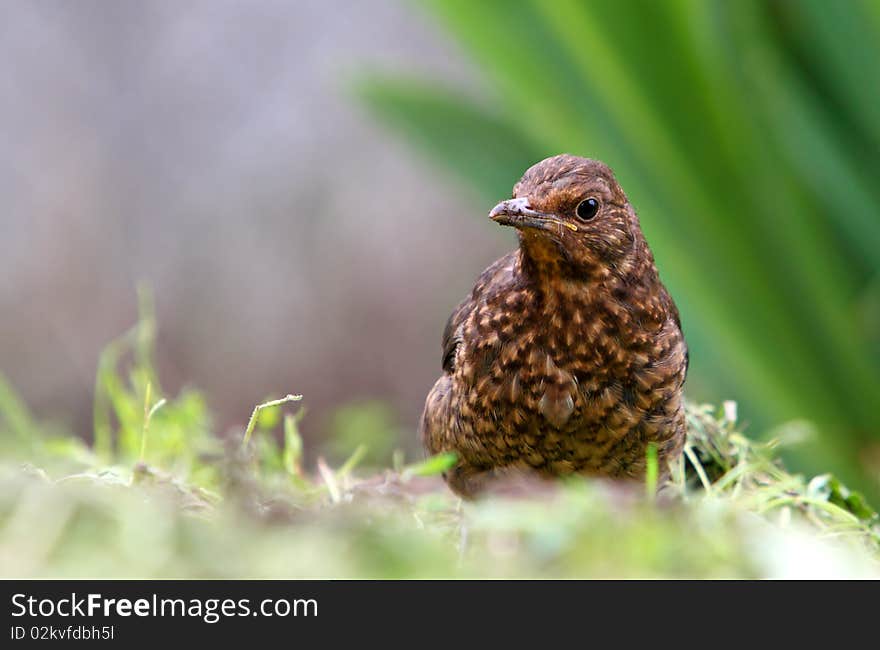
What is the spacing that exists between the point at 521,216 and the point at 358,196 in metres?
3.64

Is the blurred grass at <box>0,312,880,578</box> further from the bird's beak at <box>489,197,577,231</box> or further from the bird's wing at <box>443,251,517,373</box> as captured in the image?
the bird's wing at <box>443,251,517,373</box>

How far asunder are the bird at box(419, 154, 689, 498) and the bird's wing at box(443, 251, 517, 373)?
→ 2.9 inches

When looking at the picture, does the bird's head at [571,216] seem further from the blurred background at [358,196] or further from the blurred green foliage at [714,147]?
the blurred background at [358,196]

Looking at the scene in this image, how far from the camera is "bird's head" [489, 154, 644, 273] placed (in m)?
1.97

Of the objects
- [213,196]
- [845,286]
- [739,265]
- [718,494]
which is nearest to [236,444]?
[718,494]

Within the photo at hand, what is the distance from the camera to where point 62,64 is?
512 cm

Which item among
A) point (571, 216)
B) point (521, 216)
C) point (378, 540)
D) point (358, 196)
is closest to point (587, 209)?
point (571, 216)

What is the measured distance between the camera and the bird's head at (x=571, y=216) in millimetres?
1975

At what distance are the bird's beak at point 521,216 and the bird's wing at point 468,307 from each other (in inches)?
9.7

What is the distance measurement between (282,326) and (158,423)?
3.28 meters

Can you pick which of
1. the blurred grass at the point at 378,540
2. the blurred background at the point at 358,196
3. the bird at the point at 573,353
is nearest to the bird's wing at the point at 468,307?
the bird at the point at 573,353

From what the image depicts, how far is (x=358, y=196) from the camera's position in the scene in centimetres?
550

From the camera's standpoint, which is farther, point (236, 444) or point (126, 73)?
point (126, 73)
